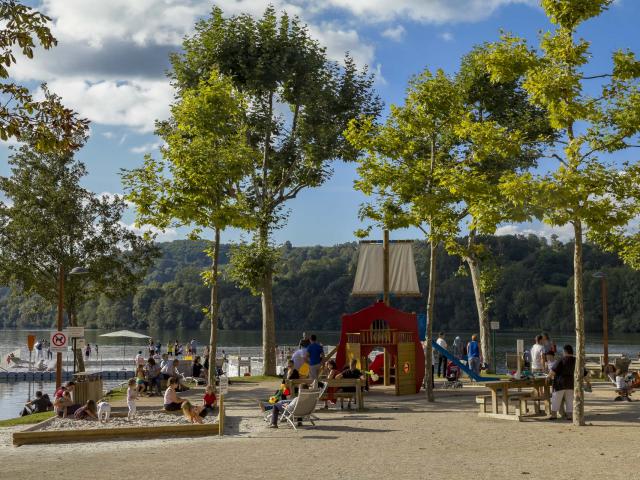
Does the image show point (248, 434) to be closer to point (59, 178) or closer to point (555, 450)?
point (555, 450)

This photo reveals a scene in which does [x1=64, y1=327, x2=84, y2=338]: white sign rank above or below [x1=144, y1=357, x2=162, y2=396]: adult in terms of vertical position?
above

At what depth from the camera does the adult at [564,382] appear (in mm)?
16719

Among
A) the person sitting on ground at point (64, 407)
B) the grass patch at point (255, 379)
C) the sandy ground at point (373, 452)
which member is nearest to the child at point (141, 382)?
the grass patch at point (255, 379)

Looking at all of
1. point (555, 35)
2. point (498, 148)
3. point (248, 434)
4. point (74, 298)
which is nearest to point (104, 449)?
point (248, 434)

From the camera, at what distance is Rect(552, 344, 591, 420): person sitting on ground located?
16719mm

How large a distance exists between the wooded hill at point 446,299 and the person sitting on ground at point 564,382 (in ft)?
267

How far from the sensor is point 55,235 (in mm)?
39000

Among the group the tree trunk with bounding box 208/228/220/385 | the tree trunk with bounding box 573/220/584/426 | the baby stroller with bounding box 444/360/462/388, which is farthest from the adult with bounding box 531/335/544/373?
the tree trunk with bounding box 208/228/220/385

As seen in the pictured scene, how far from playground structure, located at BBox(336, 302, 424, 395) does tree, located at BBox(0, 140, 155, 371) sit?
1871 centimetres

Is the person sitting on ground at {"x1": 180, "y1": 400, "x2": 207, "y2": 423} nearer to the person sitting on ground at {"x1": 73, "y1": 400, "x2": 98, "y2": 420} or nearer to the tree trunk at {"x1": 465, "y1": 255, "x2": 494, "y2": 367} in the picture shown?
the person sitting on ground at {"x1": 73, "y1": 400, "x2": 98, "y2": 420}

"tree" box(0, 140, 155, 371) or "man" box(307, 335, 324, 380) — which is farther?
"tree" box(0, 140, 155, 371)

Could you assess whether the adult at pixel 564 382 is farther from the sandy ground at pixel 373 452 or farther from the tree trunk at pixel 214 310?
the tree trunk at pixel 214 310

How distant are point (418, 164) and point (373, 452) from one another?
10.8 m

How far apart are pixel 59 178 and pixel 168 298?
392ft
